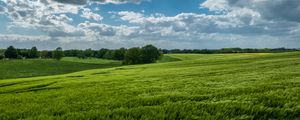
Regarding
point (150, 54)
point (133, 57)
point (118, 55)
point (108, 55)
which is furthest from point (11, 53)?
point (150, 54)

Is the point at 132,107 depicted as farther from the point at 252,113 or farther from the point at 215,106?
the point at 252,113

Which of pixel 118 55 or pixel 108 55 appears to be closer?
pixel 118 55

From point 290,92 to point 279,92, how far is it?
0.40 meters

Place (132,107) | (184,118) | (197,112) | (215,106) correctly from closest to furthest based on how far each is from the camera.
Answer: (184,118) → (197,112) → (215,106) → (132,107)

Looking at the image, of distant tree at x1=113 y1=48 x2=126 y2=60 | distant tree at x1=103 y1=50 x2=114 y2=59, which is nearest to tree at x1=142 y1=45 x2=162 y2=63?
distant tree at x1=113 y1=48 x2=126 y2=60

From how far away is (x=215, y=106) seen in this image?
1053 cm

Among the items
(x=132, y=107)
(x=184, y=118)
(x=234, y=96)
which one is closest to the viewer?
(x=184, y=118)

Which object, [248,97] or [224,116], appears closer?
[224,116]

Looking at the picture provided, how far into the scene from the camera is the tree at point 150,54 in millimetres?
146875

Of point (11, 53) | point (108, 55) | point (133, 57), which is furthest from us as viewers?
point (108, 55)

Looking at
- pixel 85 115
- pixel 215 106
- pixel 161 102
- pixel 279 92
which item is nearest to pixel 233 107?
pixel 215 106

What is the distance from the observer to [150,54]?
486 ft

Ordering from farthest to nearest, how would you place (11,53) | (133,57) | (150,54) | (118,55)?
(118,55) → (11,53) → (150,54) → (133,57)

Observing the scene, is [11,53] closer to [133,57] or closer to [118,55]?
[118,55]
